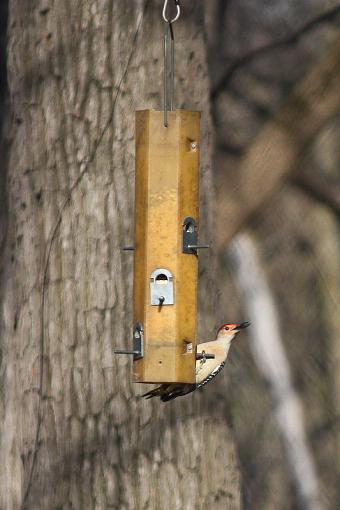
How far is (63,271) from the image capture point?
6957 mm

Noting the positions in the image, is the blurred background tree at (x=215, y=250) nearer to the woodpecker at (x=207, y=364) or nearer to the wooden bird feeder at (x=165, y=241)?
the woodpecker at (x=207, y=364)

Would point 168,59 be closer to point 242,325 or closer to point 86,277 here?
point 86,277

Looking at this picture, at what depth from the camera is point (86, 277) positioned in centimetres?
688

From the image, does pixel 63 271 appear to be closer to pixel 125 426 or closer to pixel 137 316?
pixel 125 426

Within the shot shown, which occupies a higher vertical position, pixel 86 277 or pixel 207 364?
pixel 86 277

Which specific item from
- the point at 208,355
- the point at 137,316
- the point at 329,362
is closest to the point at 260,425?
the point at 329,362

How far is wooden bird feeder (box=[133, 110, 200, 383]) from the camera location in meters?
5.51

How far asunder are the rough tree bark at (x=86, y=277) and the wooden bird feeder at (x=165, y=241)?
103 cm

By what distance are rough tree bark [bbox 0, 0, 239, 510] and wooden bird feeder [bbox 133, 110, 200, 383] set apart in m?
1.03

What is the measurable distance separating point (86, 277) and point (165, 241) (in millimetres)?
1384

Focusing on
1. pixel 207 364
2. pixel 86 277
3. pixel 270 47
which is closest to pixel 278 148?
pixel 270 47

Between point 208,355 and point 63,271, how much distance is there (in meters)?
1.20

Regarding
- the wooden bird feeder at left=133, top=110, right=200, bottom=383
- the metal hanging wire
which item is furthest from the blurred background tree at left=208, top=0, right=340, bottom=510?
the wooden bird feeder at left=133, top=110, right=200, bottom=383

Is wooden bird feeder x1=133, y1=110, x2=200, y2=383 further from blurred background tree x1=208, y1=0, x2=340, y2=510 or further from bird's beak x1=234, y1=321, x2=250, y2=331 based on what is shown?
blurred background tree x1=208, y1=0, x2=340, y2=510
